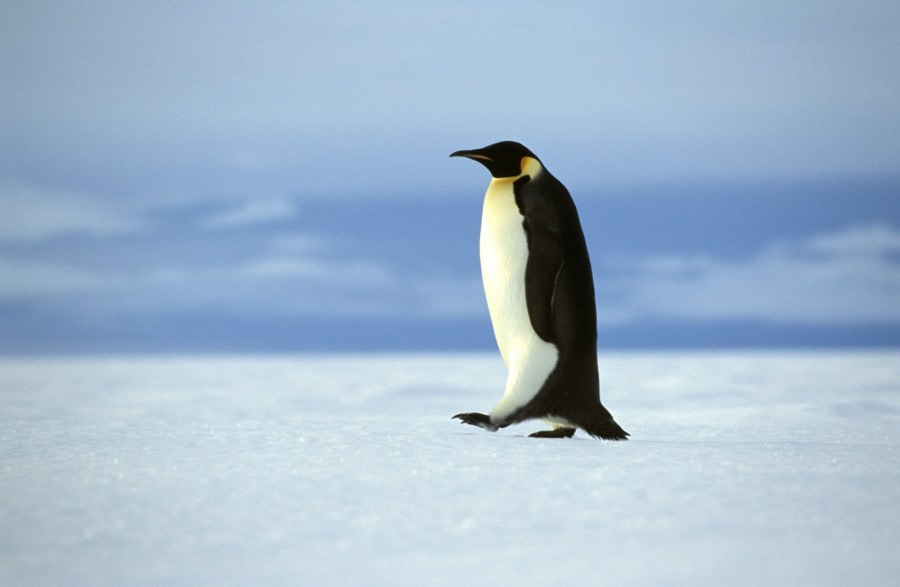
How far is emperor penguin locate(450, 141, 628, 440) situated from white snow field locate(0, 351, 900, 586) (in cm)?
12

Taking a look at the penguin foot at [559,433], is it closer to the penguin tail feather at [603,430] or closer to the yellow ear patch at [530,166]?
the penguin tail feather at [603,430]

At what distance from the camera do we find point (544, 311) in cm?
363

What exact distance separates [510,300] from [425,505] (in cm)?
135

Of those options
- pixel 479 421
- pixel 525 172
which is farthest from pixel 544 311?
pixel 525 172

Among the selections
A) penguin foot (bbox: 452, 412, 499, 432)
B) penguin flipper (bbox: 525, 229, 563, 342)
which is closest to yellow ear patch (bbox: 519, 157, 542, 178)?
penguin flipper (bbox: 525, 229, 563, 342)

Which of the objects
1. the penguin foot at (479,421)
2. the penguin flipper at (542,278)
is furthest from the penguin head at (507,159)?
the penguin foot at (479,421)

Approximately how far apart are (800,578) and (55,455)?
8.06ft

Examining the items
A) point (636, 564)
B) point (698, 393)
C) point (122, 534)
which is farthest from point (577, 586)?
point (698, 393)

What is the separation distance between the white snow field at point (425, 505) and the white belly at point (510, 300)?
0.72 ft

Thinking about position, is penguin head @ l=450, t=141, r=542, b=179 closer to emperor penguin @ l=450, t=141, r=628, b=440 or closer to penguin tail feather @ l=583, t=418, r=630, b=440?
emperor penguin @ l=450, t=141, r=628, b=440

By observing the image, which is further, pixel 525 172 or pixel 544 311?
pixel 525 172

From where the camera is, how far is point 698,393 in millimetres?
6969

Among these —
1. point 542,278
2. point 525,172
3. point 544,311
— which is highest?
point 525,172

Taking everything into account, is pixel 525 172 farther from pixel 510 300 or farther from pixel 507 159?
pixel 510 300
